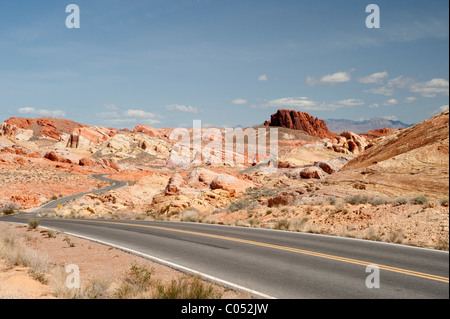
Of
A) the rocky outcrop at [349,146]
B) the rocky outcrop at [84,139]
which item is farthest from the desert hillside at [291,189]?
the rocky outcrop at [84,139]

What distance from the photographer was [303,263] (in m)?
8.86

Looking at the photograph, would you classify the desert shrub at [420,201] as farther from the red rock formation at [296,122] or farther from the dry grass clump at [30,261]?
the red rock formation at [296,122]

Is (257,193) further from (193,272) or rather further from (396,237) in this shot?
(193,272)

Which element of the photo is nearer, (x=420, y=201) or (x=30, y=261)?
(x=30, y=261)

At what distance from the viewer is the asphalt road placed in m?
6.58

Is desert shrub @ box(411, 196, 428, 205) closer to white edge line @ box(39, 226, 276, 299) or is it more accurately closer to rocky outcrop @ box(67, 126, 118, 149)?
white edge line @ box(39, 226, 276, 299)

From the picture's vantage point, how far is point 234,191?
1369 inches

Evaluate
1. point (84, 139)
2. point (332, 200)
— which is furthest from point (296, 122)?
point (332, 200)

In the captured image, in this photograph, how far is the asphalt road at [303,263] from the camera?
6.58m

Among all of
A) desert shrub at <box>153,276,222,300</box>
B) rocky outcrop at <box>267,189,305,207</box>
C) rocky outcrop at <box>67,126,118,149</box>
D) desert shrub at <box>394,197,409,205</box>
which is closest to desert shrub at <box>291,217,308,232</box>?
desert shrub at <box>394,197,409,205</box>

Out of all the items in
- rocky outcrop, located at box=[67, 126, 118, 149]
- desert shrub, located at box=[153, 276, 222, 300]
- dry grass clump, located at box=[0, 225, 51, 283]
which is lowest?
dry grass clump, located at box=[0, 225, 51, 283]

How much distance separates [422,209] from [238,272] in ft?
33.0

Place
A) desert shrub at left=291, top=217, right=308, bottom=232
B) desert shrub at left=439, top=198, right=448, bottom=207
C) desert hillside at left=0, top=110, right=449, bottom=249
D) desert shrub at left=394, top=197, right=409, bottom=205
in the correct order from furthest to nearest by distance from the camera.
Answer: desert shrub at left=394, top=197, right=409, bottom=205
desert shrub at left=291, top=217, right=308, bottom=232
desert hillside at left=0, top=110, right=449, bottom=249
desert shrub at left=439, top=198, right=448, bottom=207
